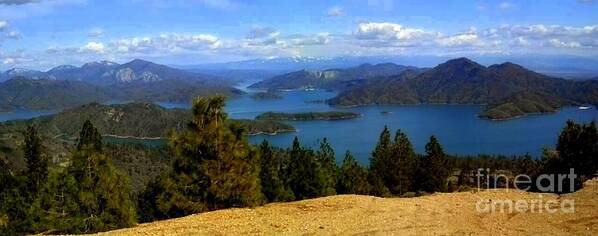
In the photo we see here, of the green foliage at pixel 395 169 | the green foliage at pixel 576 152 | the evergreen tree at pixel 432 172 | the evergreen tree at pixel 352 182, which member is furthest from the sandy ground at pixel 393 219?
the evergreen tree at pixel 432 172

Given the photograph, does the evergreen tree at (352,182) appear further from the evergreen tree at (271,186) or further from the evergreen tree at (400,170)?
the evergreen tree at (271,186)

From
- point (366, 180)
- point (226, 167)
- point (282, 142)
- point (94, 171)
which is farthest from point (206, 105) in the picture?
point (282, 142)

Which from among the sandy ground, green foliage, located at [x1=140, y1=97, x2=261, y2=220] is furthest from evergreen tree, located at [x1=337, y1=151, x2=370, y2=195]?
the sandy ground

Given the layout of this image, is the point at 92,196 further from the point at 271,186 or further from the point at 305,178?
the point at 305,178

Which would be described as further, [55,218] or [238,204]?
[55,218]

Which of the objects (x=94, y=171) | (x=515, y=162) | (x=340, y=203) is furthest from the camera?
(x=515, y=162)

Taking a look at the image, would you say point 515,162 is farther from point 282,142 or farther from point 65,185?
point 65,185
